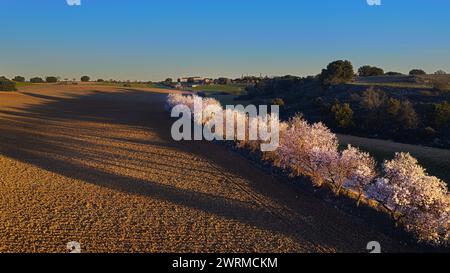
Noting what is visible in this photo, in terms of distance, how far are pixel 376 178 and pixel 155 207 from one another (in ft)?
36.0

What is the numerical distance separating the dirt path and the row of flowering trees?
1.45 metres

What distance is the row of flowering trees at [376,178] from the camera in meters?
14.9

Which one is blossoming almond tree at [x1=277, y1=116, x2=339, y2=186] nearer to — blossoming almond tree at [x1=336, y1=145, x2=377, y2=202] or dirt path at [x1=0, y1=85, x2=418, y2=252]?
blossoming almond tree at [x1=336, y1=145, x2=377, y2=202]

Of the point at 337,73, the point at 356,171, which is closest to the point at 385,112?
the point at 356,171

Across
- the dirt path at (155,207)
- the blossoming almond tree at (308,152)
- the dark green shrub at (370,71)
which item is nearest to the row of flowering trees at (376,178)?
the blossoming almond tree at (308,152)

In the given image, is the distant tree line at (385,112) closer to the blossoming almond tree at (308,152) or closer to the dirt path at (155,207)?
the blossoming almond tree at (308,152)

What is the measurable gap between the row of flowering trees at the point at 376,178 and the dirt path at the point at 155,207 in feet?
4.76

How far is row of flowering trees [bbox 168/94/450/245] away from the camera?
14.9 meters

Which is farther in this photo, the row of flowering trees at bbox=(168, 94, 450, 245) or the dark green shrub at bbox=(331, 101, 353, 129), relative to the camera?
the dark green shrub at bbox=(331, 101, 353, 129)

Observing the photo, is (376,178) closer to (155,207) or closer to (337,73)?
(155,207)

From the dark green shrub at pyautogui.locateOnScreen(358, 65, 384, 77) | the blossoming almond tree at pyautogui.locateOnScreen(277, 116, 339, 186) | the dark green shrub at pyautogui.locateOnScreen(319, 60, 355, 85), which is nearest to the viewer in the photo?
the blossoming almond tree at pyautogui.locateOnScreen(277, 116, 339, 186)

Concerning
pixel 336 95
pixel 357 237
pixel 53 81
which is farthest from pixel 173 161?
pixel 53 81

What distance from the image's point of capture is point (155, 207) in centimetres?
1711

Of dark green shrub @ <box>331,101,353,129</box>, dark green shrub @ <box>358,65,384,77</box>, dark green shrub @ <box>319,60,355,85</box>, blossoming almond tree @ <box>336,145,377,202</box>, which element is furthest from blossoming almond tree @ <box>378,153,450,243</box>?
dark green shrub @ <box>358,65,384,77</box>
